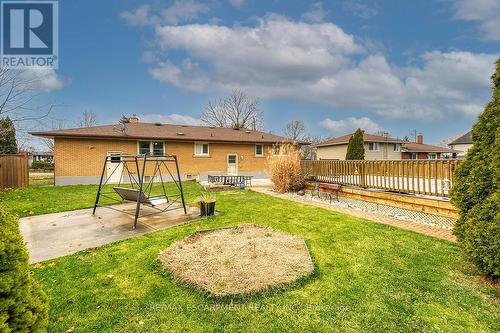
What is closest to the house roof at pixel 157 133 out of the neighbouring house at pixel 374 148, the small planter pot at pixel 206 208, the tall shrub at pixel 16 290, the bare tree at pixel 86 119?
the small planter pot at pixel 206 208

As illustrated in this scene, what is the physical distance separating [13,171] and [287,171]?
48.7 feet

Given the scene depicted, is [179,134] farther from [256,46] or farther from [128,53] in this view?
[256,46]

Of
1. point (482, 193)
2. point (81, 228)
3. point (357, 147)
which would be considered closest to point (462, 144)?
point (357, 147)

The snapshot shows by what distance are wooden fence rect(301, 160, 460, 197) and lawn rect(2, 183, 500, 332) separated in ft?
8.70

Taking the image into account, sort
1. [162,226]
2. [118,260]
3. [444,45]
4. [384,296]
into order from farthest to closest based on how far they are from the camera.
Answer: [444,45] → [162,226] → [118,260] → [384,296]

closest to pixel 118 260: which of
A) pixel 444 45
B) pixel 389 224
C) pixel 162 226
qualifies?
pixel 162 226

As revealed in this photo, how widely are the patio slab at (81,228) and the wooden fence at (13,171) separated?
9.60m

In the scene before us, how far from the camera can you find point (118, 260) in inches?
153

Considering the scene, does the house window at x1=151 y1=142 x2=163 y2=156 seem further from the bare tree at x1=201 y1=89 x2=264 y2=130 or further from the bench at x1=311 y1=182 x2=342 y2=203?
the bare tree at x1=201 y1=89 x2=264 y2=130

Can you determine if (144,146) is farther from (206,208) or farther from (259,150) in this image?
(206,208)

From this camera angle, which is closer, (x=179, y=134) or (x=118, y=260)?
(x=118, y=260)

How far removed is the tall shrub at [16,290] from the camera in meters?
1.48

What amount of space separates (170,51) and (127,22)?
5.16 meters

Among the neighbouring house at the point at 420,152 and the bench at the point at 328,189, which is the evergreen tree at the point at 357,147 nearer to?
the bench at the point at 328,189
